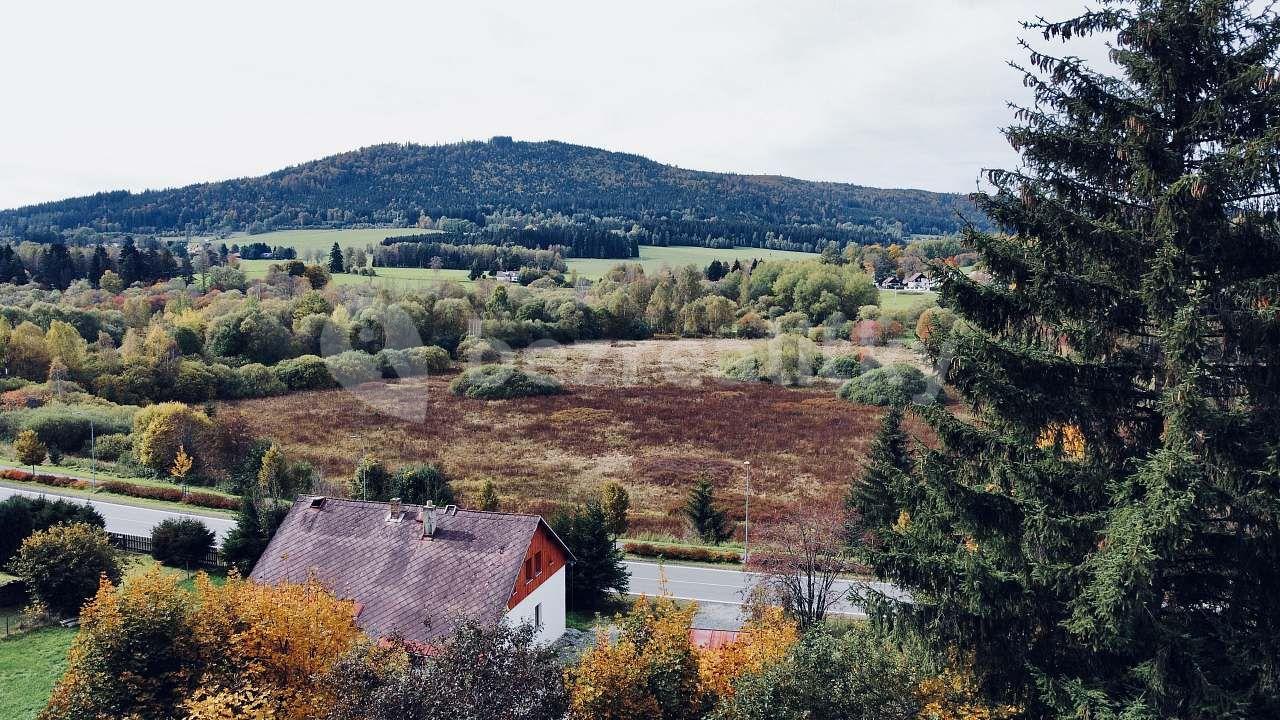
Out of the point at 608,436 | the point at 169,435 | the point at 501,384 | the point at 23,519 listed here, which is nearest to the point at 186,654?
the point at 23,519

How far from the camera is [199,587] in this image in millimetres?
15352

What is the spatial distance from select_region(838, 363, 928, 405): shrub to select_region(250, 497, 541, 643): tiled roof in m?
44.3

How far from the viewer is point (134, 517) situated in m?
34.2

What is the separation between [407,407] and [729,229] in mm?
116113

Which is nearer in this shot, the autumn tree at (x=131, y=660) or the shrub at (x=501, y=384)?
the autumn tree at (x=131, y=660)

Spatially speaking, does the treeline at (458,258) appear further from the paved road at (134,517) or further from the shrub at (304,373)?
the paved road at (134,517)

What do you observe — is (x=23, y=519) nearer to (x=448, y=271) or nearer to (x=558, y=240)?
(x=448, y=271)

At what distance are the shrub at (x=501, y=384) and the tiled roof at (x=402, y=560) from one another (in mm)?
40201

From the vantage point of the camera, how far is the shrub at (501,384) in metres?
64.7

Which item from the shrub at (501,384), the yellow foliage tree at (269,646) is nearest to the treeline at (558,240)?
the shrub at (501,384)

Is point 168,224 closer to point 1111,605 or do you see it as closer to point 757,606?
point 757,606

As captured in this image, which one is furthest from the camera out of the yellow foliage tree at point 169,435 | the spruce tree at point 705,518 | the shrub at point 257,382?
the shrub at point 257,382

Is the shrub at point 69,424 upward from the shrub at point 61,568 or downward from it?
downward

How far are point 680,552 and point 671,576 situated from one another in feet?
6.45
